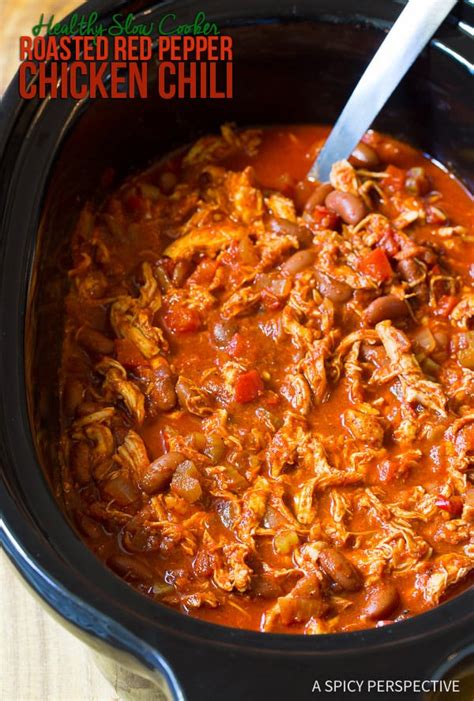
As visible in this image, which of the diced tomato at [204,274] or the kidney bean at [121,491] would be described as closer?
the kidney bean at [121,491]

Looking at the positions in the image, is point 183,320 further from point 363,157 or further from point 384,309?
point 363,157

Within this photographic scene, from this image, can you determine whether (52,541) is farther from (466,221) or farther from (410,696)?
(466,221)

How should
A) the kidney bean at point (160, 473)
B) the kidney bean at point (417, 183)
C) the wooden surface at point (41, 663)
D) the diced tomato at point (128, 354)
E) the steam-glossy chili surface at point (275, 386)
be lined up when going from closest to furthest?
the steam-glossy chili surface at point (275, 386), the kidney bean at point (160, 473), the wooden surface at point (41, 663), the diced tomato at point (128, 354), the kidney bean at point (417, 183)

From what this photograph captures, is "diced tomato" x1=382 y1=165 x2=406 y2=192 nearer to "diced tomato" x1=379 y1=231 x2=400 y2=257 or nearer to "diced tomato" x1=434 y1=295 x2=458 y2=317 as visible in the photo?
"diced tomato" x1=379 y1=231 x2=400 y2=257

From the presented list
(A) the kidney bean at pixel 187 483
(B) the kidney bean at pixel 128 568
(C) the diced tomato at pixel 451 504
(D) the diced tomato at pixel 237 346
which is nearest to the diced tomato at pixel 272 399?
(D) the diced tomato at pixel 237 346

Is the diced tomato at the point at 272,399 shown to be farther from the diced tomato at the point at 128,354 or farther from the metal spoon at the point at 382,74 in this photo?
the metal spoon at the point at 382,74

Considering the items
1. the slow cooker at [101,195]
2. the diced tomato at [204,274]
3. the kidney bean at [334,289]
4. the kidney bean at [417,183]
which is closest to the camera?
the slow cooker at [101,195]

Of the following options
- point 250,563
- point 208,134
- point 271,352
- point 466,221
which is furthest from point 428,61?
point 250,563
